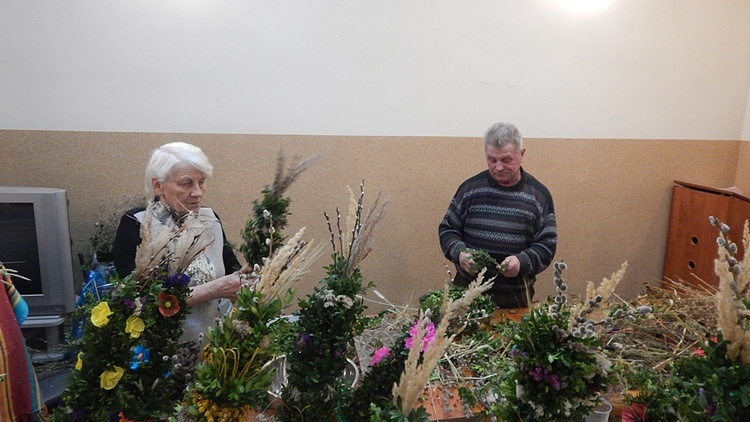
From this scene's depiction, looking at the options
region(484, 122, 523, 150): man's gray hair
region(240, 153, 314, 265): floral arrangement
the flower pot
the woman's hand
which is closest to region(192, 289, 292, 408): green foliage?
the flower pot

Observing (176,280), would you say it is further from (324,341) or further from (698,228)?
(698,228)

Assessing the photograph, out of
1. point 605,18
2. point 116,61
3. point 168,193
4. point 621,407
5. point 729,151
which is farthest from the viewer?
point 729,151

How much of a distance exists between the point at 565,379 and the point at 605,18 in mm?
3323

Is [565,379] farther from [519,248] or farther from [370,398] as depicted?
[519,248]

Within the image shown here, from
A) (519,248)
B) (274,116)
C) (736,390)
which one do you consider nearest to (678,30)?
(519,248)

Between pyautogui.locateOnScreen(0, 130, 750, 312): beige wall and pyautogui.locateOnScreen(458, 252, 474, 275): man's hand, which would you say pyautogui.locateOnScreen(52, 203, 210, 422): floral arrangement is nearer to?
pyautogui.locateOnScreen(458, 252, 474, 275): man's hand

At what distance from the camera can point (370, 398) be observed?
47.2 inches

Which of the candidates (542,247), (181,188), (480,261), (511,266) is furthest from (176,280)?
(542,247)

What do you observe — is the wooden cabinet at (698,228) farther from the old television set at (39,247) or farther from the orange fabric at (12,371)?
the old television set at (39,247)

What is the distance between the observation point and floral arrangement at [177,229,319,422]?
1034mm

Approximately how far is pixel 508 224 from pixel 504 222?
2cm

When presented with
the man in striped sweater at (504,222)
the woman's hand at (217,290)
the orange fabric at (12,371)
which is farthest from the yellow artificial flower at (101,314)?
the man in striped sweater at (504,222)

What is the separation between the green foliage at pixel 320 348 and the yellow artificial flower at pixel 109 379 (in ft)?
1.31

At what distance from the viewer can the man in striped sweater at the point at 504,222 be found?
7.93 feet
